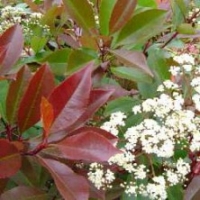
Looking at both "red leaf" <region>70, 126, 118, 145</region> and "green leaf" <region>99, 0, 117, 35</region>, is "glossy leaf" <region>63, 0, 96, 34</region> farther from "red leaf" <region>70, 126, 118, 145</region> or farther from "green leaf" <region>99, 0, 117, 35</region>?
"red leaf" <region>70, 126, 118, 145</region>

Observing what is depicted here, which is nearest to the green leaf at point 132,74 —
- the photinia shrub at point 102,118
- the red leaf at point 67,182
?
the photinia shrub at point 102,118

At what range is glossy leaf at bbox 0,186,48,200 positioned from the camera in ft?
2.20

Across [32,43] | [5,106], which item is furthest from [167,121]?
[32,43]

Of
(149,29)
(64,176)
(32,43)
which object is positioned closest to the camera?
(64,176)

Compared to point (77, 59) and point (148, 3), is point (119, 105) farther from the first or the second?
point (148, 3)

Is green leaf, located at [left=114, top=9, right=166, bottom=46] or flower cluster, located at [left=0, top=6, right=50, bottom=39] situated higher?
flower cluster, located at [left=0, top=6, right=50, bottom=39]

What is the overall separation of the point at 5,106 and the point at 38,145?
103mm

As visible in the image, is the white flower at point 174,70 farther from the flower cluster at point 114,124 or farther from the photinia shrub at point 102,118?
the flower cluster at point 114,124

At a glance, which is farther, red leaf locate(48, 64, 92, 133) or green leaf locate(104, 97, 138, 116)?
green leaf locate(104, 97, 138, 116)

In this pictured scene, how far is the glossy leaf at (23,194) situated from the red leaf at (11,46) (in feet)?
0.56

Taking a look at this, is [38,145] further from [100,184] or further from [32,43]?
[32,43]

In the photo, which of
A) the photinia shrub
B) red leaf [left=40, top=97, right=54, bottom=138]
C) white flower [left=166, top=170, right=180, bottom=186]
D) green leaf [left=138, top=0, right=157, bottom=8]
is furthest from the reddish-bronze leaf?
green leaf [left=138, top=0, right=157, bottom=8]

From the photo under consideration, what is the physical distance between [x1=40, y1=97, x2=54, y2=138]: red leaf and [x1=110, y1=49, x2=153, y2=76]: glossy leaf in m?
0.20

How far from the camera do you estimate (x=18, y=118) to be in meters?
0.68
